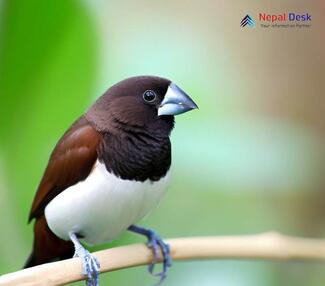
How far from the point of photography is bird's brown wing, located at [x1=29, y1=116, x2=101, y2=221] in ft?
3.06

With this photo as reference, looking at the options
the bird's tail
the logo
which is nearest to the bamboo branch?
the bird's tail

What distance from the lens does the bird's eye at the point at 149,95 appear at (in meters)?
0.95

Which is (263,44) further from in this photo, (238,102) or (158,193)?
(158,193)

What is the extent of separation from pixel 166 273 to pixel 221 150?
0.21 metres

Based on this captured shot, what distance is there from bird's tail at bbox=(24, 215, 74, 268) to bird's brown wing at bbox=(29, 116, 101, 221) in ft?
0.07

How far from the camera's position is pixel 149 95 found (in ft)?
3.12

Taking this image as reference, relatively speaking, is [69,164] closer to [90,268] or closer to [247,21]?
[90,268]

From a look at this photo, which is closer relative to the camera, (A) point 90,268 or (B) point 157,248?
(A) point 90,268

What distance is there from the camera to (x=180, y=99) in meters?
0.91

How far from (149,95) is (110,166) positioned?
11 centimetres

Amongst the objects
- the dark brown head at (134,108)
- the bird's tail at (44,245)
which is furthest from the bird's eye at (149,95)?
the bird's tail at (44,245)

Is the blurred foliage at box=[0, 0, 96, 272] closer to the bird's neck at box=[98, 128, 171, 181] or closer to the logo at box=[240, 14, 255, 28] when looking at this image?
the bird's neck at box=[98, 128, 171, 181]

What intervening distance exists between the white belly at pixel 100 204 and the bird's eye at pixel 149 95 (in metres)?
0.11

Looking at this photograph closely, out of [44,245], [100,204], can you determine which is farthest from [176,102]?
[44,245]
